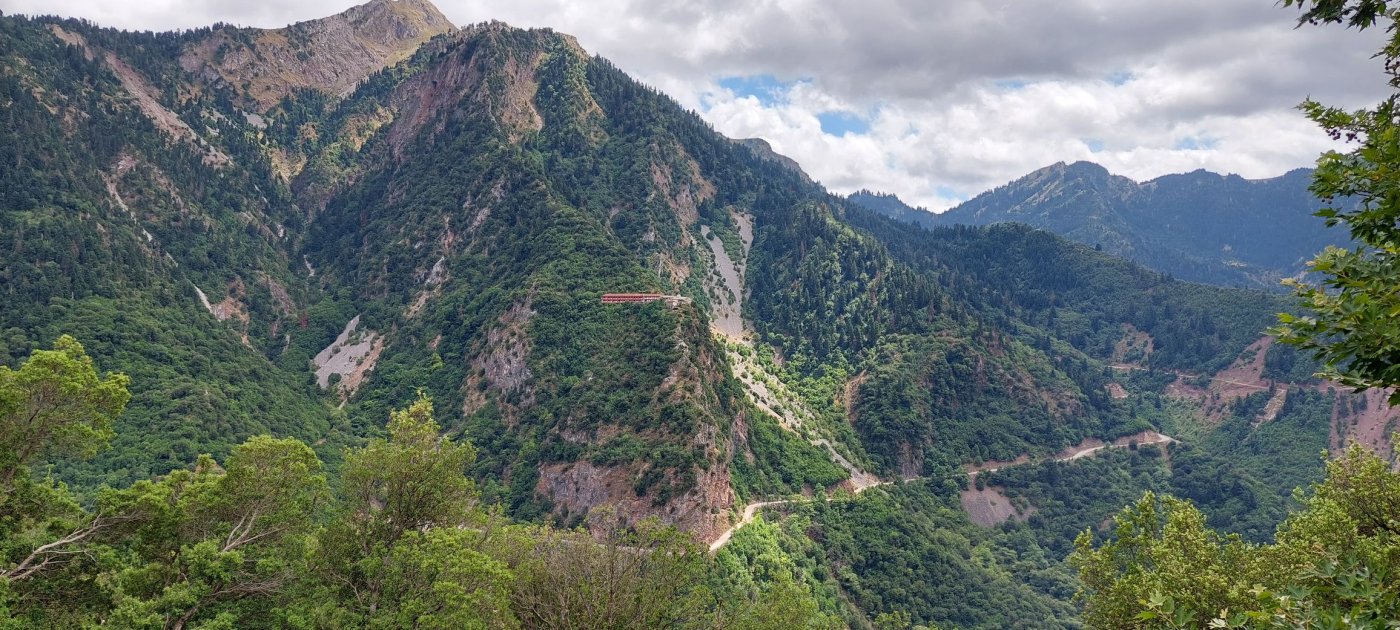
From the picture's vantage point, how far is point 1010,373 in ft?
654

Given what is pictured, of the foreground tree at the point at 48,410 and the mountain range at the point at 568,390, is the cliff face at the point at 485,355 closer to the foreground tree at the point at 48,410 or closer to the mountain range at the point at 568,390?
the mountain range at the point at 568,390

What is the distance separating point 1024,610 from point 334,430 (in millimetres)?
133369

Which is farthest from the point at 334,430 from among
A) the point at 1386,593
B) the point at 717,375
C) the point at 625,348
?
the point at 1386,593

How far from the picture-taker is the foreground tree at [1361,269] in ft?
34.1

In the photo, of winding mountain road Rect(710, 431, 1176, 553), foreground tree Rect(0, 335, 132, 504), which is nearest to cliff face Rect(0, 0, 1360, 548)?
winding mountain road Rect(710, 431, 1176, 553)

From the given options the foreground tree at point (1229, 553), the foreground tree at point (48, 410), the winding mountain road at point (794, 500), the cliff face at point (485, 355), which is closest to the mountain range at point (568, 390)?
the cliff face at point (485, 355)

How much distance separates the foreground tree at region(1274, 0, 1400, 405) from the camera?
34.1 feet

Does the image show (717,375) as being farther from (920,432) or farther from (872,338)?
(872,338)

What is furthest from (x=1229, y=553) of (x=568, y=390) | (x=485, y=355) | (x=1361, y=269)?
(x=485, y=355)

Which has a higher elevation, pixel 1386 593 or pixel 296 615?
pixel 1386 593

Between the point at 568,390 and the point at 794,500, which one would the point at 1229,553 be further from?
the point at 568,390

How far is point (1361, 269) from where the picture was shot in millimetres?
11203

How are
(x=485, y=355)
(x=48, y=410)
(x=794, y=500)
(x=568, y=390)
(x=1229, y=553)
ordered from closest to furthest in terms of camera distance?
(x=48, y=410), (x=1229, y=553), (x=794, y=500), (x=568, y=390), (x=485, y=355)

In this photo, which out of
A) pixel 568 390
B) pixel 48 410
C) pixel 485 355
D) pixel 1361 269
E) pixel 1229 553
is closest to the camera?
pixel 1361 269
